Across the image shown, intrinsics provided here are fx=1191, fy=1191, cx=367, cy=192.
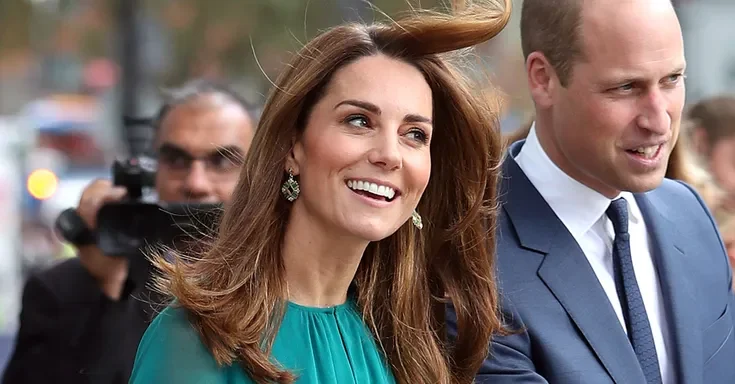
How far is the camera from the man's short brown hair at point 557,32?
9.62ft

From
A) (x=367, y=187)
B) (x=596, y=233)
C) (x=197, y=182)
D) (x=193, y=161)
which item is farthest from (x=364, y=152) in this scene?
(x=193, y=161)

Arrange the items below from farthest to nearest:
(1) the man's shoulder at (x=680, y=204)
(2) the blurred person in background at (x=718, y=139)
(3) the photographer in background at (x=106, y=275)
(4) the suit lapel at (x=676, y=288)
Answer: (2) the blurred person in background at (x=718, y=139), (3) the photographer in background at (x=106, y=275), (1) the man's shoulder at (x=680, y=204), (4) the suit lapel at (x=676, y=288)

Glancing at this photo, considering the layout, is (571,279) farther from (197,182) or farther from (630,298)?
(197,182)

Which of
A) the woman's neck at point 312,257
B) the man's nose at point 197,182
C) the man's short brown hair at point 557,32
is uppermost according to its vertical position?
the man's short brown hair at point 557,32

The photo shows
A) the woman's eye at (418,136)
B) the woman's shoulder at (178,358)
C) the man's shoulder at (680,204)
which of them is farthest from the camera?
the man's shoulder at (680,204)

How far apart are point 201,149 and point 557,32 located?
1.65 meters

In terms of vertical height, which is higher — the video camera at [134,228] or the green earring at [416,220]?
the green earring at [416,220]

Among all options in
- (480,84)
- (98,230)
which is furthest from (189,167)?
(480,84)

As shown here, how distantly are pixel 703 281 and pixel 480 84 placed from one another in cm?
78

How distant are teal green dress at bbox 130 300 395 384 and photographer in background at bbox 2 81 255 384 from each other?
1.41m

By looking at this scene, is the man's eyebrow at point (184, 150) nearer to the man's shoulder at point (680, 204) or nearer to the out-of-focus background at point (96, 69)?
the man's shoulder at point (680, 204)

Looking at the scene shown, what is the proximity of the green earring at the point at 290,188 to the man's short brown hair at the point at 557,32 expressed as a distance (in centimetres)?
82

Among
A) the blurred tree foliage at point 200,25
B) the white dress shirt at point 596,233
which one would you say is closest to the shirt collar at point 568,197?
the white dress shirt at point 596,233

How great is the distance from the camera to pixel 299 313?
8.06ft
